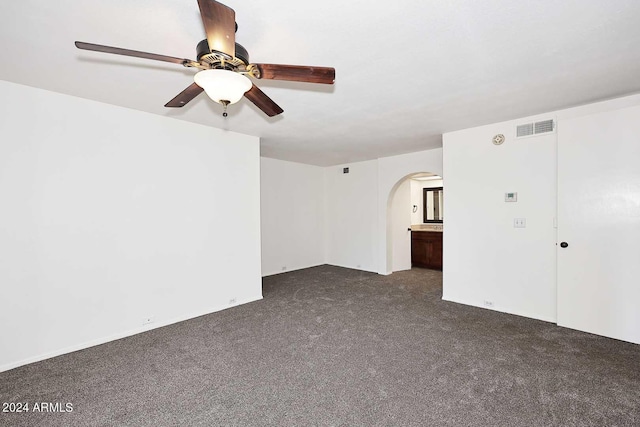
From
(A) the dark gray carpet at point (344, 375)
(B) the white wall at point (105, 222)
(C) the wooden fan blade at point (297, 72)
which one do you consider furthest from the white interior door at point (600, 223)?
(B) the white wall at point (105, 222)

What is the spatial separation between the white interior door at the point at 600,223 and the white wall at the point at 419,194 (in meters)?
3.97

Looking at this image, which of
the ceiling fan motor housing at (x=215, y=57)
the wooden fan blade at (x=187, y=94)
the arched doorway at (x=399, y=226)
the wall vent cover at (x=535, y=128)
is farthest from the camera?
the arched doorway at (x=399, y=226)

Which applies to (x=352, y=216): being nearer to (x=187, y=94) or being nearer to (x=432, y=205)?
(x=432, y=205)

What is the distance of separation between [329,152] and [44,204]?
13.3 ft

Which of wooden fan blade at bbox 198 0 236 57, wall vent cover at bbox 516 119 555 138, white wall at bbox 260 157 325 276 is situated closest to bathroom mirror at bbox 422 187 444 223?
white wall at bbox 260 157 325 276

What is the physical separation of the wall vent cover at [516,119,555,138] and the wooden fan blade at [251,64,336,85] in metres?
3.06

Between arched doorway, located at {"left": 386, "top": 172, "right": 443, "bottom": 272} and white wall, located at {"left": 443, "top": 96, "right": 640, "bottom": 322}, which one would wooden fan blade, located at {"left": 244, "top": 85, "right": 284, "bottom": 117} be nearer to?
white wall, located at {"left": 443, "top": 96, "right": 640, "bottom": 322}

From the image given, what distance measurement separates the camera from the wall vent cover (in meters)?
3.24

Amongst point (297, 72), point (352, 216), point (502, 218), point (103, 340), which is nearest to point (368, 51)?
point (297, 72)

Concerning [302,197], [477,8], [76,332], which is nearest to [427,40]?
[477,8]

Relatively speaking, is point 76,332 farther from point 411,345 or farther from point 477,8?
point 477,8

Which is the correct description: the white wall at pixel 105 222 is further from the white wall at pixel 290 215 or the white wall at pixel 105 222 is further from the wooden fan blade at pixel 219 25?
the wooden fan blade at pixel 219 25

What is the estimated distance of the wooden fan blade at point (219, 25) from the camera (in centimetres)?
119

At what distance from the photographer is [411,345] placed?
9.07 feet
